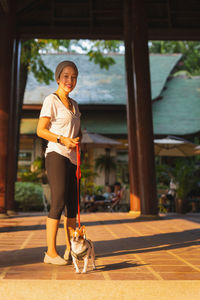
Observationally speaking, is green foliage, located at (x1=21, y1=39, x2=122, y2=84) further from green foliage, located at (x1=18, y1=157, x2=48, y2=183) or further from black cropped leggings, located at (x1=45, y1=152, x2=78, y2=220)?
black cropped leggings, located at (x1=45, y1=152, x2=78, y2=220)

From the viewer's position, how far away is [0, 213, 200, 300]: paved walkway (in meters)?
2.25

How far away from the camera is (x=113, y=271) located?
285 centimetres

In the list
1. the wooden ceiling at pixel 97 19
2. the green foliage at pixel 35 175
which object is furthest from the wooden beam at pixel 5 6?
the green foliage at pixel 35 175

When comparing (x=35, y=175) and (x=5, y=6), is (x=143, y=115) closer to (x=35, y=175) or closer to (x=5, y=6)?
(x=5, y=6)

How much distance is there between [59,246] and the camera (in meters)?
4.18

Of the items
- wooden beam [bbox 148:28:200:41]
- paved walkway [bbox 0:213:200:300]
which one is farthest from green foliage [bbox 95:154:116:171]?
paved walkway [bbox 0:213:200:300]

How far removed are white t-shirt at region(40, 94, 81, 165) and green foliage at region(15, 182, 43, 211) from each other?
9.61m

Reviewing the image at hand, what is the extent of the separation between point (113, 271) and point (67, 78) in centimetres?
160

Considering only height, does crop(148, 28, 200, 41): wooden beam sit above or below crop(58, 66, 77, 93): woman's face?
above

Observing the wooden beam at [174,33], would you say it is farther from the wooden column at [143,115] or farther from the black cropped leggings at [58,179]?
the black cropped leggings at [58,179]

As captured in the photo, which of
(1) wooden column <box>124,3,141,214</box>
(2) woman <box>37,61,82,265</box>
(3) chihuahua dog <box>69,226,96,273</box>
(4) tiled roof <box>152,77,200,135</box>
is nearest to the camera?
(3) chihuahua dog <box>69,226,96,273</box>

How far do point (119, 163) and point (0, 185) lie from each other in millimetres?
12011
